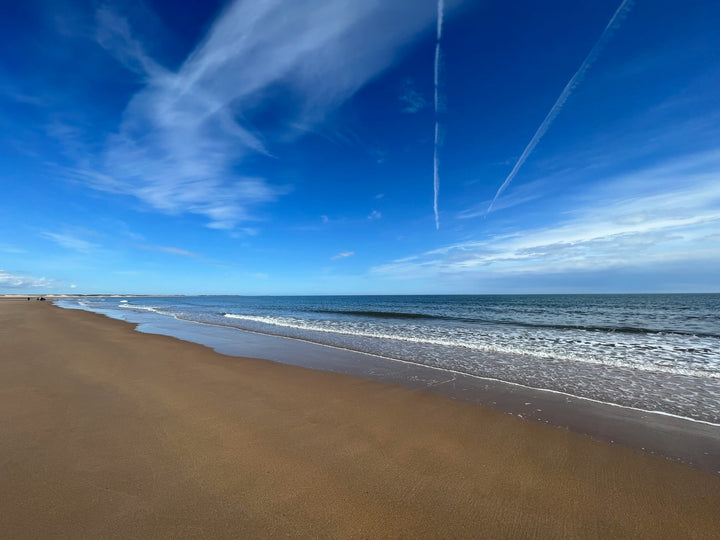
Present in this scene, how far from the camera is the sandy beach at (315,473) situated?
271 cm

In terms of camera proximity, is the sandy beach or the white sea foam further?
the white sea foam

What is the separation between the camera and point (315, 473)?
3488 mm

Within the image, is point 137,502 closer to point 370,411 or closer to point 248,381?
point 370,411

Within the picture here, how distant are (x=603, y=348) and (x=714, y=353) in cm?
348

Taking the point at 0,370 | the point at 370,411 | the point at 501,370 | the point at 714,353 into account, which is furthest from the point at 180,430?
the point at 714,353

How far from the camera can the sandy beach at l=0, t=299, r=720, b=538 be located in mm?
2705

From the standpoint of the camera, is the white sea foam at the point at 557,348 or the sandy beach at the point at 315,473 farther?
the white sea foam at the point at 557,348

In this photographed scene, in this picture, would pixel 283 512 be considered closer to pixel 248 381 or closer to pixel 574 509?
pixel 574 509

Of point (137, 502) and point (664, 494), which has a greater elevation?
point (137, 502)

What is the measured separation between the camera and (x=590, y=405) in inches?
238

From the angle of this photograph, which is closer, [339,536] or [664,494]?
[339,536]

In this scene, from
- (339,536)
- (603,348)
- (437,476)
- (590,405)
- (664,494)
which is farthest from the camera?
(603,348)

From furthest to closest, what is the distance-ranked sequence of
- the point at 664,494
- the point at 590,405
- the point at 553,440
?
the point at 590,405, the point at 553,440, the point at 664,494

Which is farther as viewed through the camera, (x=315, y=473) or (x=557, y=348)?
(x=557, y=348)
